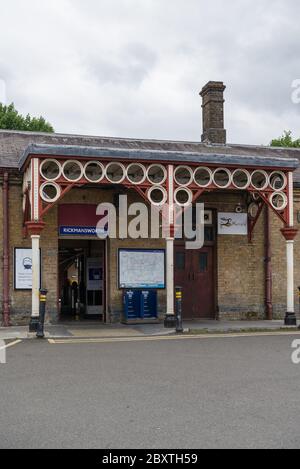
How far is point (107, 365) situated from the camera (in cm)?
1080

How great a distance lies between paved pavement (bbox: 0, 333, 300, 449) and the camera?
19.8 feet

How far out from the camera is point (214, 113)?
24844mm

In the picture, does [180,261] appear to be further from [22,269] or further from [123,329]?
[22,269]

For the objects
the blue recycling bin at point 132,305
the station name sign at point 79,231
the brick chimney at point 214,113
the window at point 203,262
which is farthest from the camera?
the brick chimney at point 214,113

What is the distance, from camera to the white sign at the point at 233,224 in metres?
20.5

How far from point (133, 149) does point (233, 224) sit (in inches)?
185

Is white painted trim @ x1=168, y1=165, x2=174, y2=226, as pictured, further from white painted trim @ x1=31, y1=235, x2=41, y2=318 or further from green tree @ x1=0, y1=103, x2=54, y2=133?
green tree @ x1=0, y1=103, x2=54, y2=133

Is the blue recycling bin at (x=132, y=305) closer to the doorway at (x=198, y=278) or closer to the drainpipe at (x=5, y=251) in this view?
the doorway at (x=198, y=278)

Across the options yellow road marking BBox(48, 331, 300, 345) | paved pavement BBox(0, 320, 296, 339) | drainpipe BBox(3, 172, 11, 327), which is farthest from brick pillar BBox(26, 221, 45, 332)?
drainpipe BBox(3, 172, 11, 327)

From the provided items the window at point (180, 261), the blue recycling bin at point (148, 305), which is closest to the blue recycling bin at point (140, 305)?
the blue recycling bin at point (148, 305)

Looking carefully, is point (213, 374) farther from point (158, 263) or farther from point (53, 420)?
point (158, 263)

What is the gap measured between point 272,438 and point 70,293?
2190cm

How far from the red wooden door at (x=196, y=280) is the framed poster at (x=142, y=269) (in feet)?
2.43

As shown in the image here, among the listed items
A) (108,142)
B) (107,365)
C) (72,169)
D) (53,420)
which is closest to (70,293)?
(108,142)
